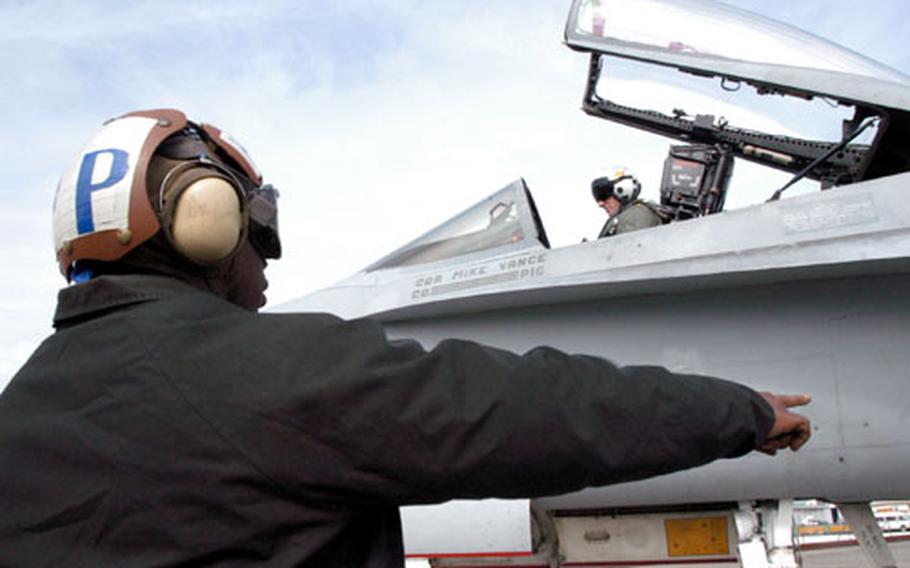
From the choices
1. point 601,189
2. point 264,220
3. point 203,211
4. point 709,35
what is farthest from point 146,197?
point 601,189

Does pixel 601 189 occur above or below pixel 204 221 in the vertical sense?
above

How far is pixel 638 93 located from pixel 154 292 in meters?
6.17

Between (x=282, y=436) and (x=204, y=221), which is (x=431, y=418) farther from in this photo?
(x=204, y=221)

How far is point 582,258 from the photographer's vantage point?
465 centimetres

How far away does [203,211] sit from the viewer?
1.63m

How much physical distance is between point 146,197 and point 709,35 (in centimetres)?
487

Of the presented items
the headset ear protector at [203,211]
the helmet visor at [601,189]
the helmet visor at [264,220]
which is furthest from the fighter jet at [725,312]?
the headset ear protector at [203,211]

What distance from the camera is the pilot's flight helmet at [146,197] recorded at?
64.3 inches

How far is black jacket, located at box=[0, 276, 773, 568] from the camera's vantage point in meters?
Answer: 1.30

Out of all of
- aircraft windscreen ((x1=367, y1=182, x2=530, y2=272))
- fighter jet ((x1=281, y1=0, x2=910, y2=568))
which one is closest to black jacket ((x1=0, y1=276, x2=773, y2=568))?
fighter jet ((x1=281, y1=0, x2=910, y2=568))

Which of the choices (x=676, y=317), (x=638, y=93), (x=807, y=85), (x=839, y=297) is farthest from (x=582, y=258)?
(x=638, y=93)

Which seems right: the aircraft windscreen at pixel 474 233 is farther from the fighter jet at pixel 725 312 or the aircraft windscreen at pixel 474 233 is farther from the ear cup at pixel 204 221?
the ear cup at pixel 204 221

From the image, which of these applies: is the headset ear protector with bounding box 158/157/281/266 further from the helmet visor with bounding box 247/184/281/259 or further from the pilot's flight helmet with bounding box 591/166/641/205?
the pilot's flight helmet with bounding box 591/166/641/205

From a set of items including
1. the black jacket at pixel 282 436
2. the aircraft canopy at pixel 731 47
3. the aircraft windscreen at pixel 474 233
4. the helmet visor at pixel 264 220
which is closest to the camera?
the black jacket at pixel 282 436
